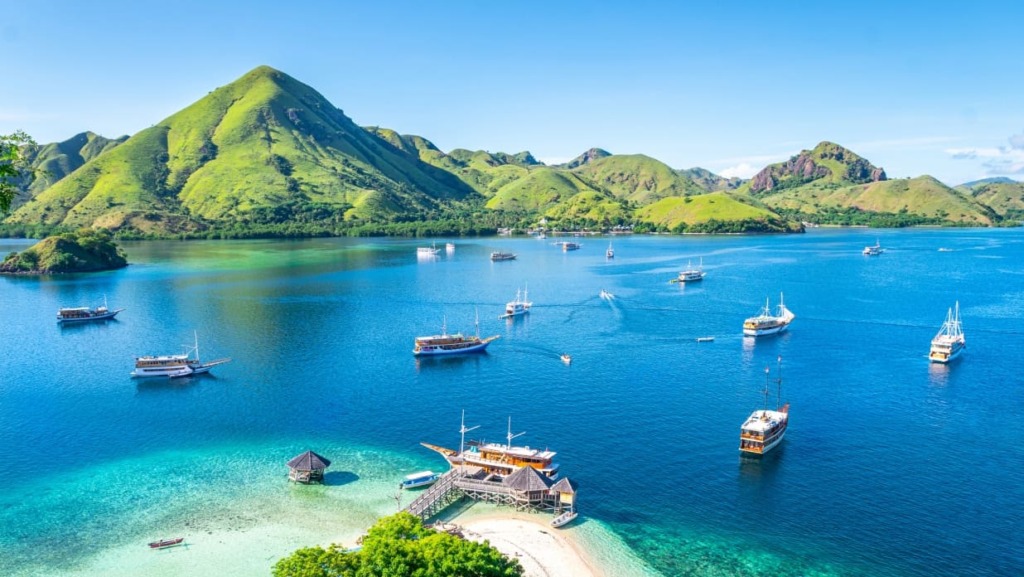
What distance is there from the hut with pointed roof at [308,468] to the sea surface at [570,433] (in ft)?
5.13

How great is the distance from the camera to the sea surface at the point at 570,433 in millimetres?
56375

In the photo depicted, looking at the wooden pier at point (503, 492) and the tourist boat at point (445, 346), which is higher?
the tourist boat at point (445, 346)

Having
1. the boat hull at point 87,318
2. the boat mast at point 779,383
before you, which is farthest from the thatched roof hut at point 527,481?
the boat hull at point 87,318

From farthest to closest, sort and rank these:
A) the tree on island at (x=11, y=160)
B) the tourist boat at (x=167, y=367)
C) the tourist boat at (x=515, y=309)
Result: the tourist boat at (x=515, y=309)
the tourist boat at (x=167, y=367)
the tree on island at (x=11, y=160)

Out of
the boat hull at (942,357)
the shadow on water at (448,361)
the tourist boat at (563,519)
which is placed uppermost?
the boat hull at (942,357)

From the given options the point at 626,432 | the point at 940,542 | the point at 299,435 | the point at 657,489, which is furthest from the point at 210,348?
the point at 940,542

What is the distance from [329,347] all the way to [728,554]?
89285mm

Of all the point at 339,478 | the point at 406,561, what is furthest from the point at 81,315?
the point at 406,561

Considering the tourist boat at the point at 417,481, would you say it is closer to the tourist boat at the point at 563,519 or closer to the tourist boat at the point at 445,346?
the tourist boat at the point at 563,519

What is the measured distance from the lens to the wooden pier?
60.2 m

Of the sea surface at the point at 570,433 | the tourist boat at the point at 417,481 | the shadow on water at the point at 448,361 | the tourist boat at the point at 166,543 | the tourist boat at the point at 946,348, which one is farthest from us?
the shadow on water at the point at 448,361

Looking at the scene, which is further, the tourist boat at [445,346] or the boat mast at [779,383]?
the tourist boat at [445,346]

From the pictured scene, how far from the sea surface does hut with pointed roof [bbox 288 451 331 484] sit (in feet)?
5.13

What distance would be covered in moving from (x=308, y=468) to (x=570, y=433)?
29549 mm
